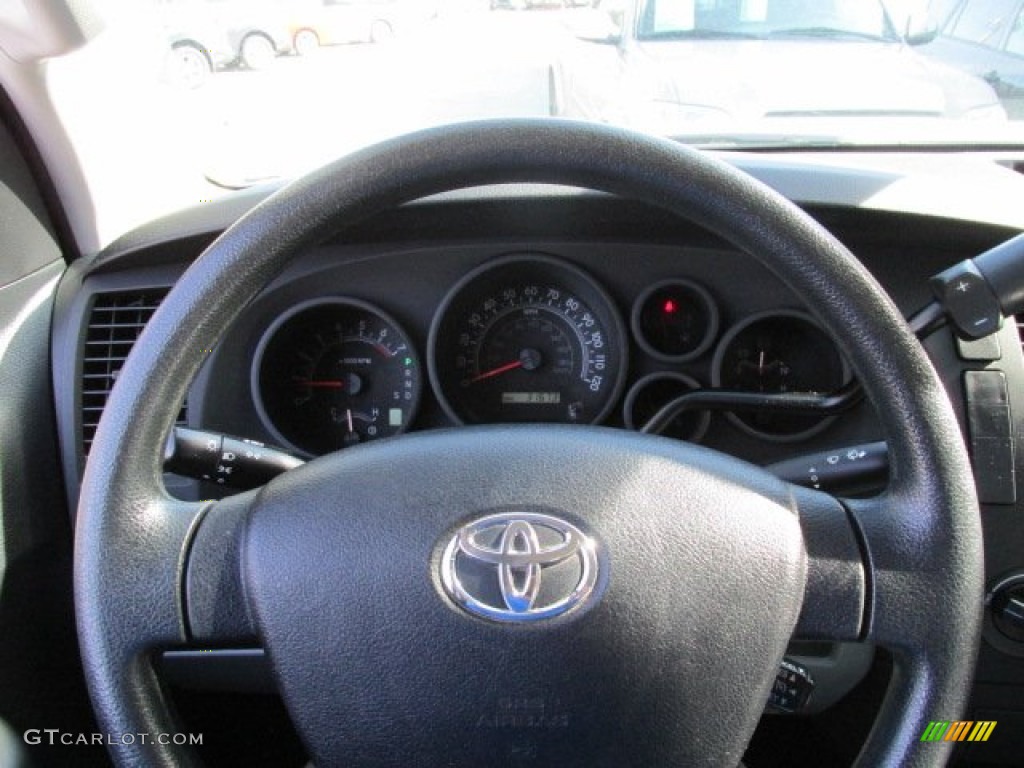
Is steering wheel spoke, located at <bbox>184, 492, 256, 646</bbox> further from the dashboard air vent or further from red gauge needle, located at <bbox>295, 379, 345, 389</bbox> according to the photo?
red gauge needle, located at <bbox>295, 379, 345, 389</bbox>

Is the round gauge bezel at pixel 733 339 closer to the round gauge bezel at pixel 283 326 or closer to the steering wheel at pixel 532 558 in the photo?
the round gauge bezel at pixel 283 326

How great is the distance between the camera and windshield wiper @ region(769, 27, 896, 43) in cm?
267

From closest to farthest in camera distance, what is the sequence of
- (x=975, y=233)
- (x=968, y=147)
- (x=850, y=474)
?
1. (x=850, y=474)
2. (x=975, y=233)
3. (x=968, y=147)

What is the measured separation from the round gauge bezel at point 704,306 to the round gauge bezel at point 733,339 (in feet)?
0.09

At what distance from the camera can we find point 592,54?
3.05m

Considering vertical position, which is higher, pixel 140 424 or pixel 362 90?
pixel 362 90

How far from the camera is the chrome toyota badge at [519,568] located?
964 millimetres

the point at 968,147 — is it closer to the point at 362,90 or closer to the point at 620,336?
the point at 620,336

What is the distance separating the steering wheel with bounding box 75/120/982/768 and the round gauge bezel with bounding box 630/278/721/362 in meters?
0.94

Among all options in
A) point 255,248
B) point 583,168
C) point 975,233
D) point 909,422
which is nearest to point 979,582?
point 909,422

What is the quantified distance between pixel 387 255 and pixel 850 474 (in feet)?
3.59

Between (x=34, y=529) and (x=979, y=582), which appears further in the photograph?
(x=34, y=529)

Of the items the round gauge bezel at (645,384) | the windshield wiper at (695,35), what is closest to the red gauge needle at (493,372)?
→ the round gauge bezel at (645,384)

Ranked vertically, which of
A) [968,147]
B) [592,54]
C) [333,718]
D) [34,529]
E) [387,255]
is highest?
[592,54]
